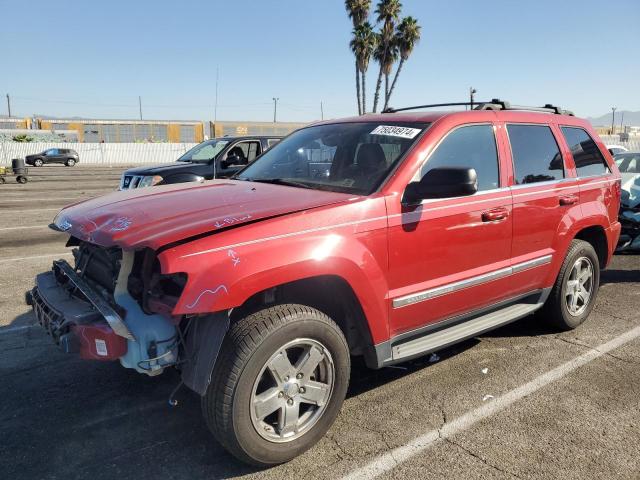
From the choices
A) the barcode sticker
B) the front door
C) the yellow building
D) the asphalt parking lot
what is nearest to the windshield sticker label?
the front door

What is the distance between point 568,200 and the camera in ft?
14.1

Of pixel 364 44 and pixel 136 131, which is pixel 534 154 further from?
pixel 136 131

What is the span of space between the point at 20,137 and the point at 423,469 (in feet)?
153

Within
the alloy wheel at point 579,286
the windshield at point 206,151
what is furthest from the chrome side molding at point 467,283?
the windshield at point 206,151

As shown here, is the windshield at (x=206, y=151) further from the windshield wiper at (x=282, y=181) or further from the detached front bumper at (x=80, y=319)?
the detached front bumper at (x=80, y=319)

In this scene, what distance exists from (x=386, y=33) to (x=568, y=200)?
35205 millimetres

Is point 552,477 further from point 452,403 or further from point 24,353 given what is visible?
point 24,353

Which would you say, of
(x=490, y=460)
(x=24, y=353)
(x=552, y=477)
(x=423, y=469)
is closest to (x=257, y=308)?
(x=423, y=469)

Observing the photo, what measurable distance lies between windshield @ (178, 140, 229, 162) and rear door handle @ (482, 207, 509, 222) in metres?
7.20

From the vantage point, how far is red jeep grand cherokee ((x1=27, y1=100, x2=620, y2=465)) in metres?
2.54

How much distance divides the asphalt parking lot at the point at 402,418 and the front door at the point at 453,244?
584 millimetres

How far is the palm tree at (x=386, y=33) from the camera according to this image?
117ft

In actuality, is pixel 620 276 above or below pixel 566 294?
below

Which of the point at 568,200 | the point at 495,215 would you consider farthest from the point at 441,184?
the point at 568,200
